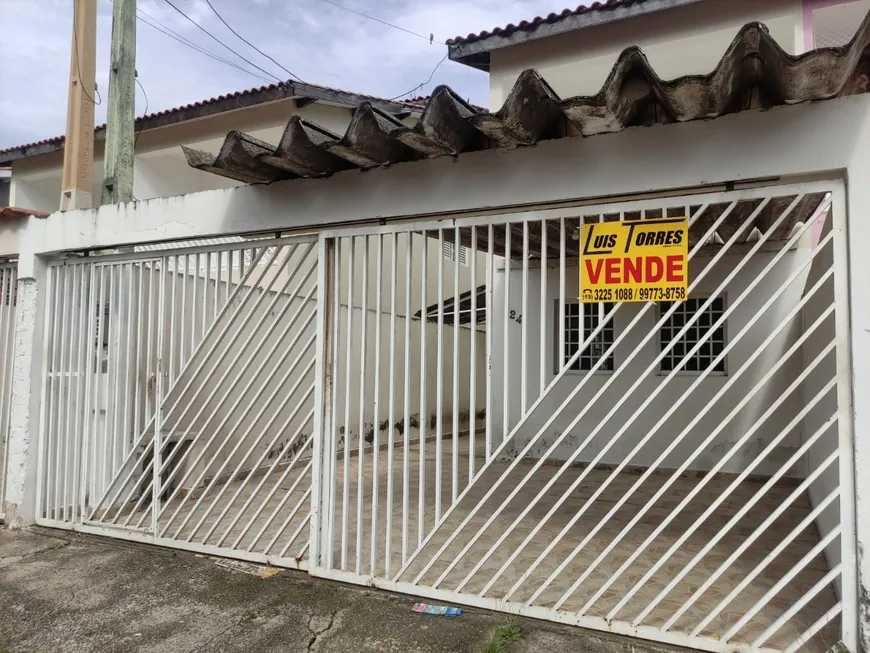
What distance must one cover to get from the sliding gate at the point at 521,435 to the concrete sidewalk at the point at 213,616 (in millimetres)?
162

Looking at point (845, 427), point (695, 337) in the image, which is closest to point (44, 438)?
point (845, 427)

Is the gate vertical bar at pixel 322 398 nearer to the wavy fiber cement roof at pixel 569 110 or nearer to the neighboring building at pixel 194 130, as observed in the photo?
the wavy fiber cement roof at pixel 569 110

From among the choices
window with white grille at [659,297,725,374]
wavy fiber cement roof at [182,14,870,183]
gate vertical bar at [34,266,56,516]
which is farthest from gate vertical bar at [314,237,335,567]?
window with white grille at [659,297,725,374]

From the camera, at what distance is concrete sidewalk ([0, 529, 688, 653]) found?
3312 millimetres

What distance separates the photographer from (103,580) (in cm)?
421

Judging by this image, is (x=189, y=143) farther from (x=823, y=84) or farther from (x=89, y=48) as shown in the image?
(x=823, y=84)

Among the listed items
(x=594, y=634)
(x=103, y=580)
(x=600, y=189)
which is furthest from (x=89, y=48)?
(x=594, y=634)

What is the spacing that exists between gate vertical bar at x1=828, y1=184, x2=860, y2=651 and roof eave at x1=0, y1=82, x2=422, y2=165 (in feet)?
26.5

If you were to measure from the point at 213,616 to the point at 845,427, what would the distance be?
3.59 m

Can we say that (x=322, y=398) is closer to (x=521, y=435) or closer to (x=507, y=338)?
(x=507, y=338)

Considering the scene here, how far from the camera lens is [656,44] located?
8.71 metres

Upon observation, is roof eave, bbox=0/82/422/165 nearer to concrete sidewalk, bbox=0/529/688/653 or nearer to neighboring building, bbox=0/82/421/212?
neighboring building, bbox=0/82/421/212

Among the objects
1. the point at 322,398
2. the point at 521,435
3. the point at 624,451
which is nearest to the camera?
the point at 322,398

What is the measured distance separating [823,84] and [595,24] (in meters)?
6.64
